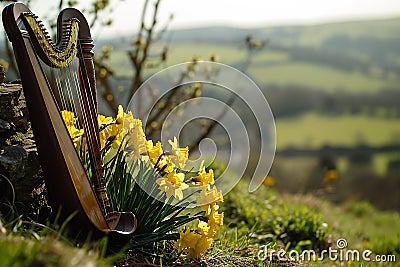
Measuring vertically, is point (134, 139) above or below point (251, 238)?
above

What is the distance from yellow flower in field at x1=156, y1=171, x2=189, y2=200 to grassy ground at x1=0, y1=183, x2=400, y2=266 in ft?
0.97

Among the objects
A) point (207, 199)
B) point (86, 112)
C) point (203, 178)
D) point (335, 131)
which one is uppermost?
point (335, 131)

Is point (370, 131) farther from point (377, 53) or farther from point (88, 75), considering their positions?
point (88, 75)

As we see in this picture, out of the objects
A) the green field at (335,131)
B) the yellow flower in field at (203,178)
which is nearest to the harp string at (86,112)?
the yellow flower in field at (203,178)

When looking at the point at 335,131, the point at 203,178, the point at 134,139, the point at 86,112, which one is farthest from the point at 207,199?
the point at 335,131

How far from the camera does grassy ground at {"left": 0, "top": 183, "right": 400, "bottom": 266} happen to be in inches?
73.8

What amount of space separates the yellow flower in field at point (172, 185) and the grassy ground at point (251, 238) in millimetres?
294

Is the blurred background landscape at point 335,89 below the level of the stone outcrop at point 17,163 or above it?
above

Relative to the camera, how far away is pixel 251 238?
418 cm

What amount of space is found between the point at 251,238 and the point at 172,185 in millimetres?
1280

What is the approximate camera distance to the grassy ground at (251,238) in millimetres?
1875

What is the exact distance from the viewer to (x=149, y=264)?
2.92 meters

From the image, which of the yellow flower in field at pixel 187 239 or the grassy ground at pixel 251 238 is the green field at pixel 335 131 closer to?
the grassy ground at pixel 251 238

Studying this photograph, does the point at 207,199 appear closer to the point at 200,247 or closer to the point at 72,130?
the point at 200,247
